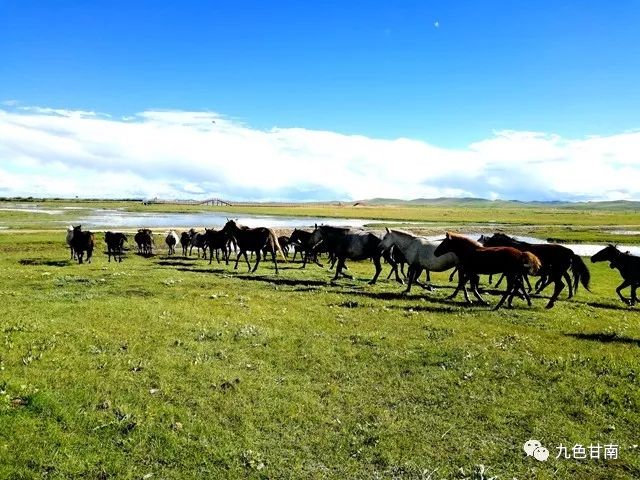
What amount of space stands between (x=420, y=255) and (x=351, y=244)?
5060 millimetres

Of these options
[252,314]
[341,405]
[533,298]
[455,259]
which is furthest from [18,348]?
[533,298]

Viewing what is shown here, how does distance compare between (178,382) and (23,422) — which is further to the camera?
(178,382)

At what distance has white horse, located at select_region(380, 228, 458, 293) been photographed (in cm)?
2448

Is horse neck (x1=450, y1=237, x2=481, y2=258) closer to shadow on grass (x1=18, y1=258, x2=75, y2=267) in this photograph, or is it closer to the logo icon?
the logo icon

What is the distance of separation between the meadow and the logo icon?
0.59 feet

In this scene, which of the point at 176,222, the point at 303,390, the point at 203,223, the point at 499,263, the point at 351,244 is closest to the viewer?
the point at 303,390

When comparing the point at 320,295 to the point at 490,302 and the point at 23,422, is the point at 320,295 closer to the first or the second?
the point at 490,302

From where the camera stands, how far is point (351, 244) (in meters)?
28.8

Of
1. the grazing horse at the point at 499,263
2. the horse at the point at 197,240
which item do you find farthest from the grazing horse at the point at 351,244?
the horse at the point at 197,240

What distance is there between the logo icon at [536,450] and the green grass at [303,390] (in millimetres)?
127

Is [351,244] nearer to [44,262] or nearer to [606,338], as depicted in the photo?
[606,338]

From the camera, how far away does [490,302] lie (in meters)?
23.0

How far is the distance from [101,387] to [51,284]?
615 inches

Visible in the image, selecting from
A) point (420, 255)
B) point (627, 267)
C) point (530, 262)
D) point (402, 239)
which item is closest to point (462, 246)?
point (420, 255)
